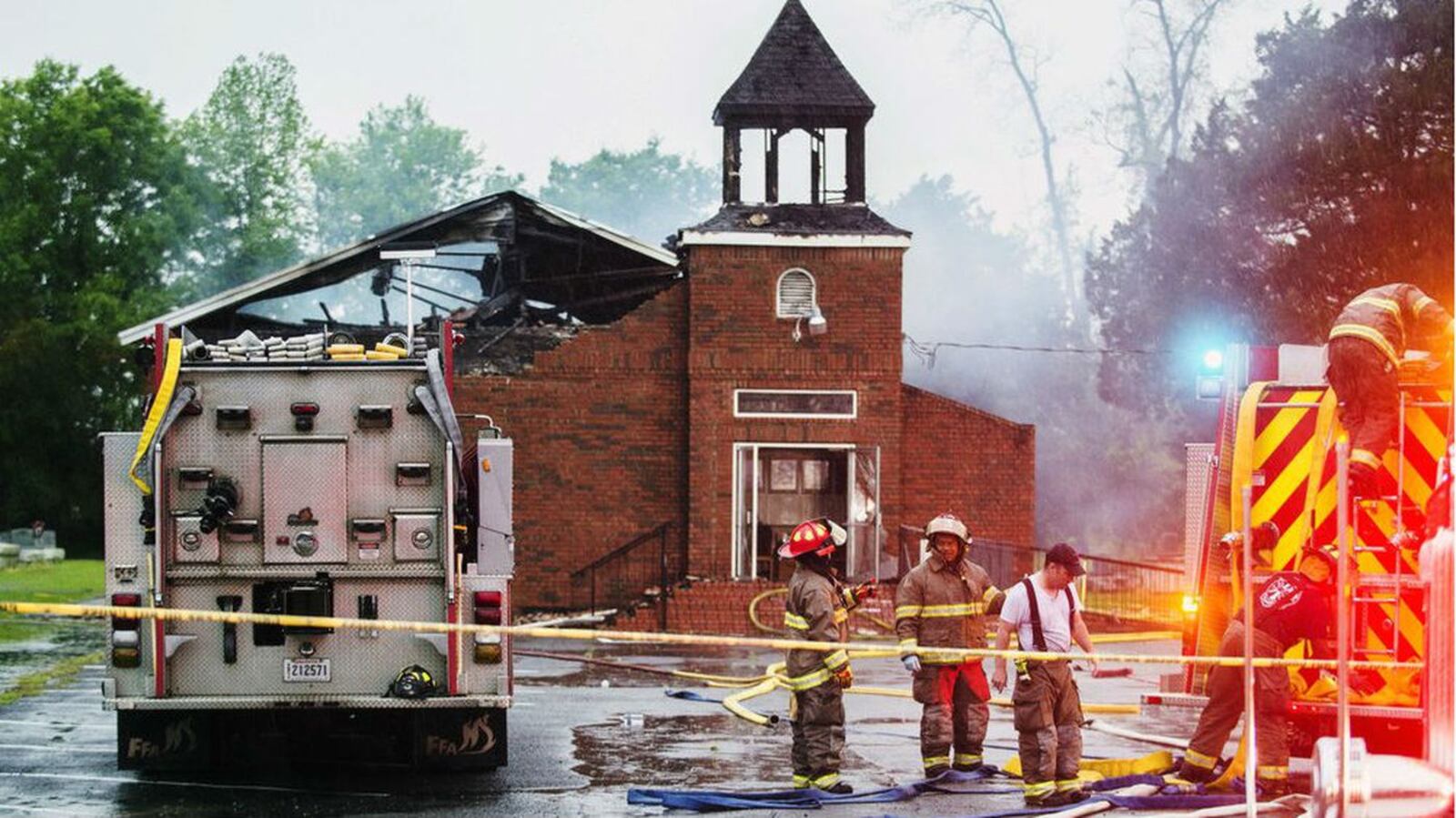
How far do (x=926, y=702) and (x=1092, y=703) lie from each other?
5.85 meters

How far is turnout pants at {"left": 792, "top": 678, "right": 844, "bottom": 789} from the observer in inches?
498

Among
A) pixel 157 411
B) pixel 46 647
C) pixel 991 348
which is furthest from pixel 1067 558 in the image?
pixel 991 348

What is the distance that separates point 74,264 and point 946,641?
43.1 m

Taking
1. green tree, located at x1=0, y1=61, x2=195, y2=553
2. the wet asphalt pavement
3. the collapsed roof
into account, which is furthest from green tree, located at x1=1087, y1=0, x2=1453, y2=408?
green tree, located at x1=0, y1=61, x2=195, y2=553

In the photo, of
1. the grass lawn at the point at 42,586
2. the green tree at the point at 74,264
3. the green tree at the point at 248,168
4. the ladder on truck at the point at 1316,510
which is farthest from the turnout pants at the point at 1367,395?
the green tree at the point at 248,168

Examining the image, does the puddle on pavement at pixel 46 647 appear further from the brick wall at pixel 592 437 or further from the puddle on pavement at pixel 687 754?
the puddle on pavement at pixel 687 754

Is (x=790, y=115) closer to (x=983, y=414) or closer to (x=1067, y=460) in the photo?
(x=983, y=414)

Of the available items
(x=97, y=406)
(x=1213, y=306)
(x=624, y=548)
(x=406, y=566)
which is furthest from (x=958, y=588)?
(x=97, y=406)

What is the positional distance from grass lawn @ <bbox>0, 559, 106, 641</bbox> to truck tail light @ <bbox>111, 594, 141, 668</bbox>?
42.3ft

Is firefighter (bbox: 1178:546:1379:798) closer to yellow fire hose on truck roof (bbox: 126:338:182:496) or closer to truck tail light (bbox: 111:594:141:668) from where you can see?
truck tail light (bbox: 111:594:141:668)

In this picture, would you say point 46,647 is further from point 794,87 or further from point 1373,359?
point 1373,359

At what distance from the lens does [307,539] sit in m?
13.1

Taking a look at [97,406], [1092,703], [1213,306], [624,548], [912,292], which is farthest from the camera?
[912,292]

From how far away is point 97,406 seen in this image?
49500 millimetres
